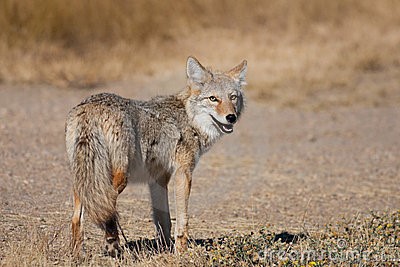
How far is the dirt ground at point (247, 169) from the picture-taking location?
7398 millimetres

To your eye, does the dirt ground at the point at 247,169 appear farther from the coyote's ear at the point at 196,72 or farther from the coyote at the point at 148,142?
the coyote's ear at the point at 196,72

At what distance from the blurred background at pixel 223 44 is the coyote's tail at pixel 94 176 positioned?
877 cm

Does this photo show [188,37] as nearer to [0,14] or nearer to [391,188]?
[0,14]

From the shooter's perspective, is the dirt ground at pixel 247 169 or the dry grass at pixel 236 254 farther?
the dirt ground at pixel 247 169

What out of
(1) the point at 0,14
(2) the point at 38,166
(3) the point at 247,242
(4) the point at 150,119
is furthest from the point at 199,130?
(1) the point at 0,14

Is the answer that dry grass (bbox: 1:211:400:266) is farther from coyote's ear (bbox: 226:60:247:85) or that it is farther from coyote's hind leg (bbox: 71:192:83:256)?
coyote's ear (bbox: 226:60:247:85)

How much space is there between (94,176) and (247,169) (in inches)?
188

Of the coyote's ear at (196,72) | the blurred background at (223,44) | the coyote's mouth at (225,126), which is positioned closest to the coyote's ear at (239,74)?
the coyote's ear at (196,72)

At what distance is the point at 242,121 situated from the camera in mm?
12977

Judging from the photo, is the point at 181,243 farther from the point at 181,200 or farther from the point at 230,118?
the point at 230,118

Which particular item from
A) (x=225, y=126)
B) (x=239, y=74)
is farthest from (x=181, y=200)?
(x=239, y=74)

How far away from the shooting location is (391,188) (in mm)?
9336

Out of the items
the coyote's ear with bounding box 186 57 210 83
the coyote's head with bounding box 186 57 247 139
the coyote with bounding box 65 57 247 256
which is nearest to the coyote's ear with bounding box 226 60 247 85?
the coyote with bounding box 65 57 247 256

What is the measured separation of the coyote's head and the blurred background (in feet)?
24.3
